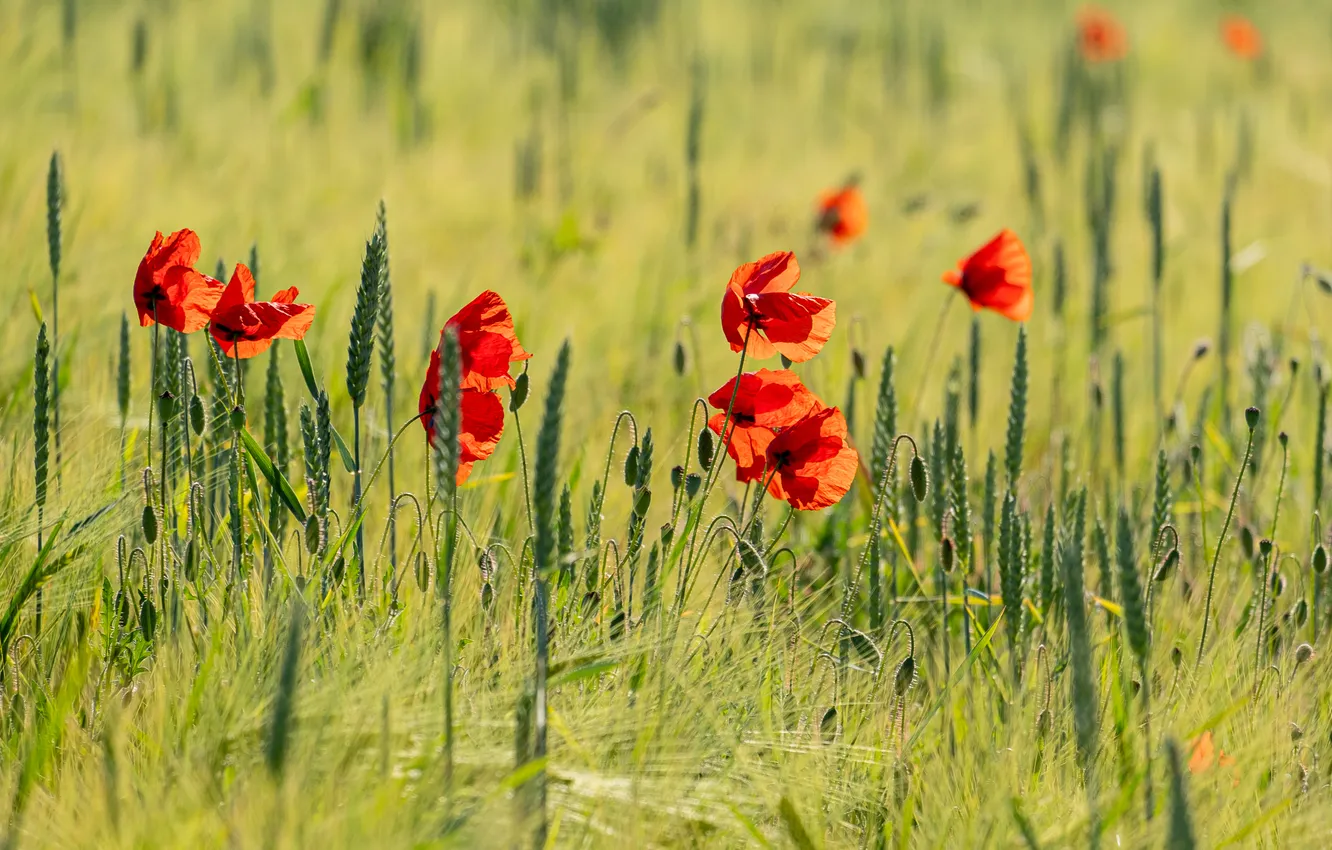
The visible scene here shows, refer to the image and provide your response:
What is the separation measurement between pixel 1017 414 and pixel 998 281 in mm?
450

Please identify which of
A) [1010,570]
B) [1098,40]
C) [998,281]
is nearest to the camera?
[1010,570]

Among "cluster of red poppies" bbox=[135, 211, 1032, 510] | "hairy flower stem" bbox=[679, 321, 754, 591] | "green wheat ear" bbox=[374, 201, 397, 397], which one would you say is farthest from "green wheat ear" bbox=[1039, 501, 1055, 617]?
"green wheat ear" bbox=[374, 201, 397, 397]

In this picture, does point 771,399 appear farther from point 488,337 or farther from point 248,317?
point 248,317

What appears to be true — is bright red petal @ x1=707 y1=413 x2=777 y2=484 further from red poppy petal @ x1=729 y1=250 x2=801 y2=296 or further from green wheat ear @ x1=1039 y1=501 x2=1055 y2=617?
green wheat ear @ x1=1039 y1=501 x2=1055 y2=617

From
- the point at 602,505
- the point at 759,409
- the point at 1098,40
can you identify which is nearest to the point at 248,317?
the point at 602,505

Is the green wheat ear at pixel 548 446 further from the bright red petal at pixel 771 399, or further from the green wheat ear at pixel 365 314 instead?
the bright red petal at pixel 771 399

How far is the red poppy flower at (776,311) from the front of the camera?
125 cm

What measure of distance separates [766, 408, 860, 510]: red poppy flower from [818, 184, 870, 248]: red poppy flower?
51.8 inches

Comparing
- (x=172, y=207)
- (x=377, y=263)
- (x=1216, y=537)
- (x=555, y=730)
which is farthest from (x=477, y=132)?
(x=555, y=730)

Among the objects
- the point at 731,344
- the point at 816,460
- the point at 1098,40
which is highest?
the point at 1098,40

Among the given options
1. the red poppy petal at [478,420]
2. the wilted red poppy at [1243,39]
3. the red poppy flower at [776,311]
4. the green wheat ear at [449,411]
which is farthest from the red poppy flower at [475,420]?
the wilted red poppy at [1243,39]

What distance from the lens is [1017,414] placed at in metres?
1.28

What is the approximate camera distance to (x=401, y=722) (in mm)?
885

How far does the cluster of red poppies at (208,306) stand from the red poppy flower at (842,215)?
1.47 m
